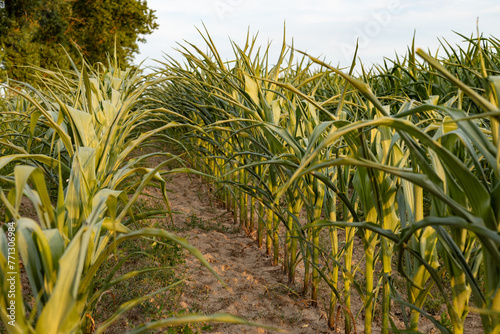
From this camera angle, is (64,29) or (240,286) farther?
(64,29)

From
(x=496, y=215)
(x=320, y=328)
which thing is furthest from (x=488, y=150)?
(x=320, y=328)

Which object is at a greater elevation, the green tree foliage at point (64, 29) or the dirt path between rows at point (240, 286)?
the green tree foliage at point (64, 29)

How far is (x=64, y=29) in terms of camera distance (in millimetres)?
10719

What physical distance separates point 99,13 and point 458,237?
42.6 feet

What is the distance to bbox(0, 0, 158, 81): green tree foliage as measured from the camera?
30.9ft

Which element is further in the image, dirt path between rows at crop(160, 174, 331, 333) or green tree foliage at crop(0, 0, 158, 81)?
green tree foliage at crop(0, 0, 158, 81)

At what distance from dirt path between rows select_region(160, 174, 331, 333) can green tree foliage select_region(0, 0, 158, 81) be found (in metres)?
8.58

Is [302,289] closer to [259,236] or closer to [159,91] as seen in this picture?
[259,236]

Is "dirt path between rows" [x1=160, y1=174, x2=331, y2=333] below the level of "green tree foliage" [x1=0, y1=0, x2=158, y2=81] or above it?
below

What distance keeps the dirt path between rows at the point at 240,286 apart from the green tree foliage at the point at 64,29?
8581 mm

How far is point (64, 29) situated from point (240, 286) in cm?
1140

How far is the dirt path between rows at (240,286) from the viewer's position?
1396 millimetres

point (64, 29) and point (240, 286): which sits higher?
point (64, 29)

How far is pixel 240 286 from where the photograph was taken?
1.65 metres
